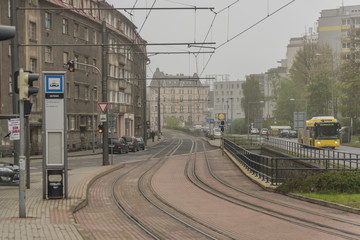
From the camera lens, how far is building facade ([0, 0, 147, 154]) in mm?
41000

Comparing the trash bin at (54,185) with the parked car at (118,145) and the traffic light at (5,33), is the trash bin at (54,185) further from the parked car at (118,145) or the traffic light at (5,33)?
the parked car at (118,145)

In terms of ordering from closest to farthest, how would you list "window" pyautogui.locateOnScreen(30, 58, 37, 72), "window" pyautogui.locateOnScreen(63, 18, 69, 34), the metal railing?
the metal railing → "window" pyautogui.locateOnScreen(30, 58, 37, 72) → "window" pyautogui.locateOnScreen(63, 18, 69, 34)

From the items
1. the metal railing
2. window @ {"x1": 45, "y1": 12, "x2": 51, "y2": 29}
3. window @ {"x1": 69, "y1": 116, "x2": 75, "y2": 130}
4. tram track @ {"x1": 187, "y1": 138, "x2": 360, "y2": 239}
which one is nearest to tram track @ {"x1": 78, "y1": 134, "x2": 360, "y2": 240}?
tram track @ {"x1": 187, "y1": 138, "x2": 360, "y2": 239}

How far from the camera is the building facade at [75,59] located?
41.0 meters

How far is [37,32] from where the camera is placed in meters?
43.5

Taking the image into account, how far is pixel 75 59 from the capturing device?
51.4 meters

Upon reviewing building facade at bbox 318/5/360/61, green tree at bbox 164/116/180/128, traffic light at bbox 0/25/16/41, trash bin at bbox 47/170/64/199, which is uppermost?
building facade at bbox 318/5/360/61

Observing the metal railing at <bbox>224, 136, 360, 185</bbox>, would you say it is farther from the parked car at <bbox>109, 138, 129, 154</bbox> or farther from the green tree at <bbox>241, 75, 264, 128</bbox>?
the green tree at <bbox>241, 75, 264, 128</bbox>

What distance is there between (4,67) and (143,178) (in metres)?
20.2

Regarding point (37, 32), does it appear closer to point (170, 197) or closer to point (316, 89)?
point (170, 197)

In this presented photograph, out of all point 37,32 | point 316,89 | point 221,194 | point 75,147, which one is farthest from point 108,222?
point 316,89

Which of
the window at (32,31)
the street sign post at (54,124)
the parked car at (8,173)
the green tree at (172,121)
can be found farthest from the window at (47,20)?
the green tree at (172,121)

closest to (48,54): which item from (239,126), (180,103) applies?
(239,126)

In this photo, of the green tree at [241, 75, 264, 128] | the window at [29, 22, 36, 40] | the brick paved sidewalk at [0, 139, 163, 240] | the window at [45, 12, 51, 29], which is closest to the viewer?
the brick paved sidewalk at [0, 139, 163, 240]
